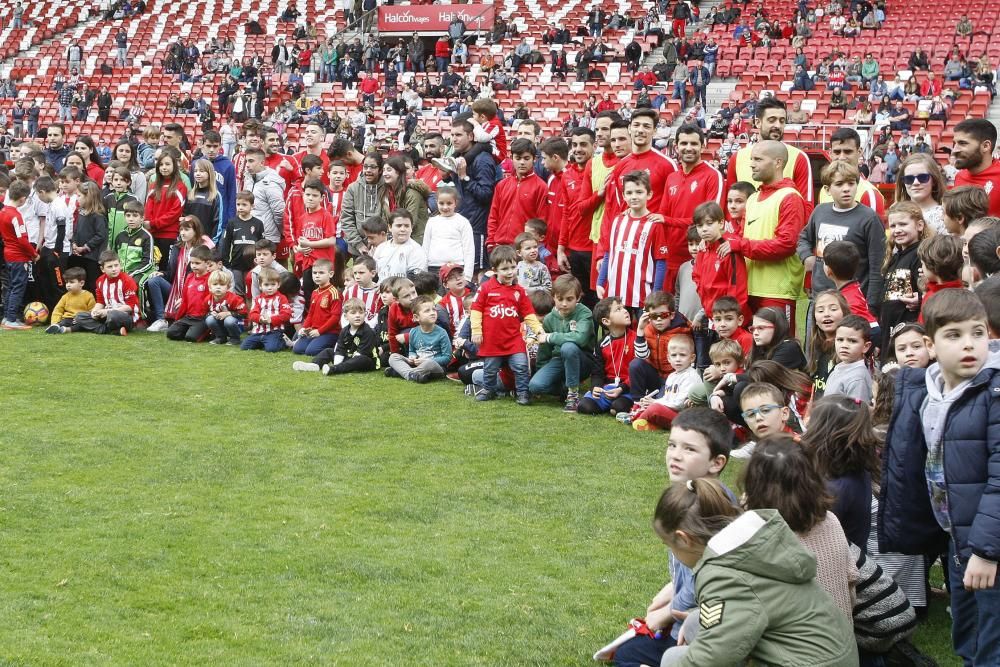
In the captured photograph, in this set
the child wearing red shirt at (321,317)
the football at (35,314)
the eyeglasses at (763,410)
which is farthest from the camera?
the football at (35,314)

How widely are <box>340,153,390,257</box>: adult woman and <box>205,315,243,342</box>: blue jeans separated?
1.36 metres

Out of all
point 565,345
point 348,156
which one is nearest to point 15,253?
point 348,156

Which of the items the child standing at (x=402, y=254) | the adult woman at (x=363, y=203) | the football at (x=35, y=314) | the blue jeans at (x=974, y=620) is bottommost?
the blue jeans at (x=974, y=620)

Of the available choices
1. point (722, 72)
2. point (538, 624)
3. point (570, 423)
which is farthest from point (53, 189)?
point (722, 72)

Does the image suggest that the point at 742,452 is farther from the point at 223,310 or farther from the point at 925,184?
the point at 223,310

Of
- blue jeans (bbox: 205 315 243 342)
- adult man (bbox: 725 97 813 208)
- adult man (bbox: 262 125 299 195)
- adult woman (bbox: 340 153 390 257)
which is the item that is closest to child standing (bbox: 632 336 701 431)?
adult man (bbox: 725 97 813 208)

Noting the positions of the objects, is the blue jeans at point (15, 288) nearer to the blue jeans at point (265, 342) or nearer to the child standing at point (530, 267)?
the blue jeans at point (265, 342)

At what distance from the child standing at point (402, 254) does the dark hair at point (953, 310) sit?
23.5 ft

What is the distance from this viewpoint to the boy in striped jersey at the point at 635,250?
29.0 feet

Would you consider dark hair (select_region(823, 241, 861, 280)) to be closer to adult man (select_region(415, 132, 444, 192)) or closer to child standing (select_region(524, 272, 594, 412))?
child standing (select_region(524, 272, 594, 412))

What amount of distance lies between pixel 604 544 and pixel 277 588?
1.59 metres

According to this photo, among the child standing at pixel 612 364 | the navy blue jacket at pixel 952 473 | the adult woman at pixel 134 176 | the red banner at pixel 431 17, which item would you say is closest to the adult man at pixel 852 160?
the child standing at pixel 612 364

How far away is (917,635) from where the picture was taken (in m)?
4.84

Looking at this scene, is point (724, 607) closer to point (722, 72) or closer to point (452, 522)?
point (452, 522)
